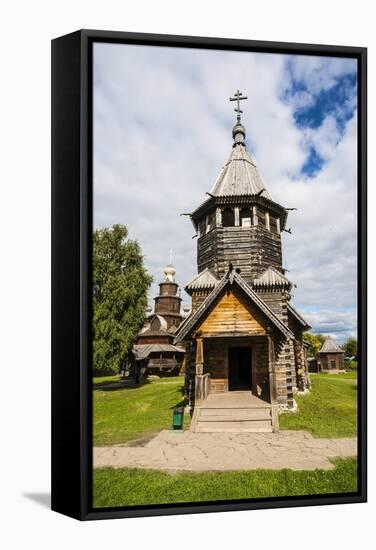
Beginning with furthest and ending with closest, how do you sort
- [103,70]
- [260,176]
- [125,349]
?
[260,176] → [125,349] → [103,70]

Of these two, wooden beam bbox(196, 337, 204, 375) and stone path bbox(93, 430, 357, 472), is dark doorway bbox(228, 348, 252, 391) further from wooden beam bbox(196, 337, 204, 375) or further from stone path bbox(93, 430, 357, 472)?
stone path bbox(93, 430, 357, 472)

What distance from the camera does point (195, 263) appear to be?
10.0 m

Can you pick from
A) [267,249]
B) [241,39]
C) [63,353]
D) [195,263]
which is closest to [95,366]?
[63,353]

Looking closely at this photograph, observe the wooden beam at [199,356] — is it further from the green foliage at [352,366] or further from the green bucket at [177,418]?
the green foliage at [352,366]

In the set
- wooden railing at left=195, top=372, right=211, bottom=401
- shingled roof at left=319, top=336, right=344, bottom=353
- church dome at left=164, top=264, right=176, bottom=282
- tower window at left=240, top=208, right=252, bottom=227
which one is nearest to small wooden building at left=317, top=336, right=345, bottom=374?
shingled roof at left=319, top=336, right=344, bottom=353

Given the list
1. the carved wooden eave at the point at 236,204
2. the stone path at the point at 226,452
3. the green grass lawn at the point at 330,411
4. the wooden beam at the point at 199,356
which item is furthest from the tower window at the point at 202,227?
the stone path at the point at 226,452

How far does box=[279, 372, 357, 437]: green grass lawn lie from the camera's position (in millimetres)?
10035

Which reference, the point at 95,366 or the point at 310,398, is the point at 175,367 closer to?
the point at 95,366

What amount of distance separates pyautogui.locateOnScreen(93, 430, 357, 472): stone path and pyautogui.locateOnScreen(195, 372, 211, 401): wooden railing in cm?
81

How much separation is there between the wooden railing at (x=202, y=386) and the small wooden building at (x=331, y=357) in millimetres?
2139

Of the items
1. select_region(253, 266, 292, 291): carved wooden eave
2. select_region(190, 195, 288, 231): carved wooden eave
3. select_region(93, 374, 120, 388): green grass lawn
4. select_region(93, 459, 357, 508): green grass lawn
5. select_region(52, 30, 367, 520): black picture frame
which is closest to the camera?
select_region(52, 30, 367, 520): black picture frame

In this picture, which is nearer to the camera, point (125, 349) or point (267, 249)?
point (125, 349)

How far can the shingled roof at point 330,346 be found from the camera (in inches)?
408

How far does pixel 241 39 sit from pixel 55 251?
15.5 feet
